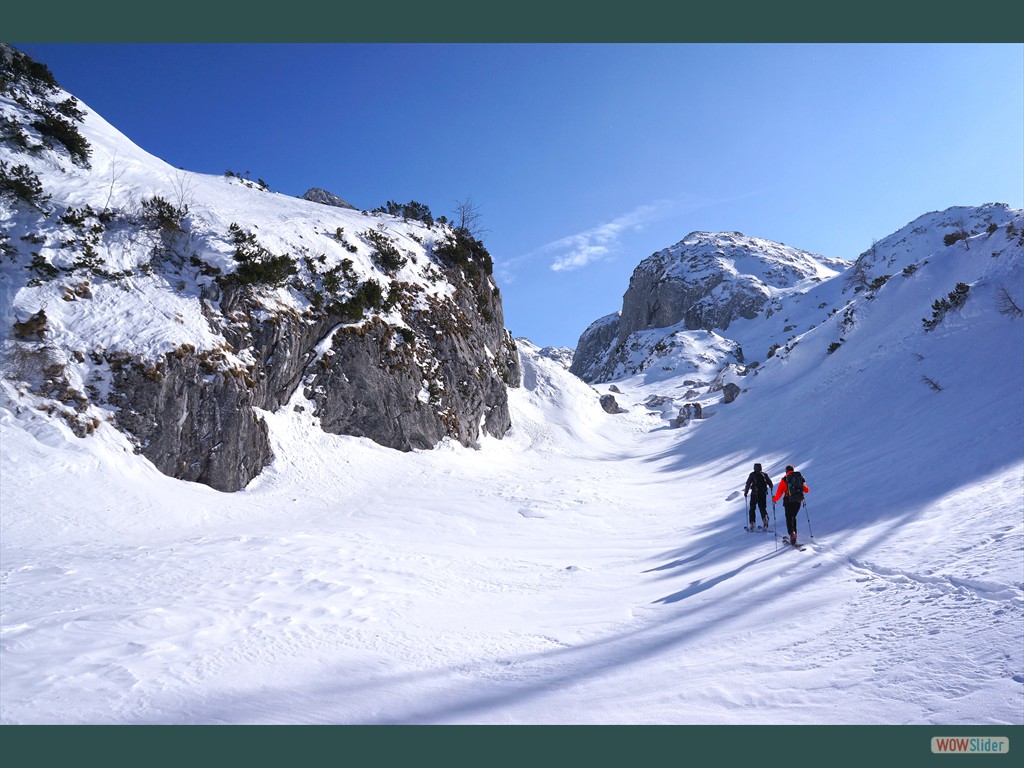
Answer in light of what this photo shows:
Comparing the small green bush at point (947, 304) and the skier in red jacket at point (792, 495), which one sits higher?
the small green bush at point (947, 304)

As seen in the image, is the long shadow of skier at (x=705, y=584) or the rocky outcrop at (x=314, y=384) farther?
the rocky outcrop at (x=314, y=384)

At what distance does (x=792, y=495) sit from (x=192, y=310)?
17.6 m

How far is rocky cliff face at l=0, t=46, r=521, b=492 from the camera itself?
526 inches

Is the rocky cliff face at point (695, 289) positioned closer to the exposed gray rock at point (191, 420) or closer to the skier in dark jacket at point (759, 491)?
the skier in dark jacket at point (759, 491)

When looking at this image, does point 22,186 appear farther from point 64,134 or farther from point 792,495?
point 792,495

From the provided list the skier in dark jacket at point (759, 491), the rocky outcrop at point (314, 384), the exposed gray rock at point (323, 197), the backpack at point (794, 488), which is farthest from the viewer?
the exposed gray rock at point (323, 197)

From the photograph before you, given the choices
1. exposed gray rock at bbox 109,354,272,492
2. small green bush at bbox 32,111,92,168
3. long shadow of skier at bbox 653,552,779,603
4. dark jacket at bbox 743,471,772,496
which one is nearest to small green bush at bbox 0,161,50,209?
small green bush at bbox 32,111,92,168

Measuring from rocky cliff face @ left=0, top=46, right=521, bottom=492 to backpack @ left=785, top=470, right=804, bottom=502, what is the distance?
560 inches

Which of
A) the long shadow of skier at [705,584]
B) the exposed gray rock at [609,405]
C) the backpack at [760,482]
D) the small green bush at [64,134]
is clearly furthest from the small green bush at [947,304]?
the small green bush at [64,134]

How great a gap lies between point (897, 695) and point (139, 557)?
11.2m

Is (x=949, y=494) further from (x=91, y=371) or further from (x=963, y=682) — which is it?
(x=91, y=371)
